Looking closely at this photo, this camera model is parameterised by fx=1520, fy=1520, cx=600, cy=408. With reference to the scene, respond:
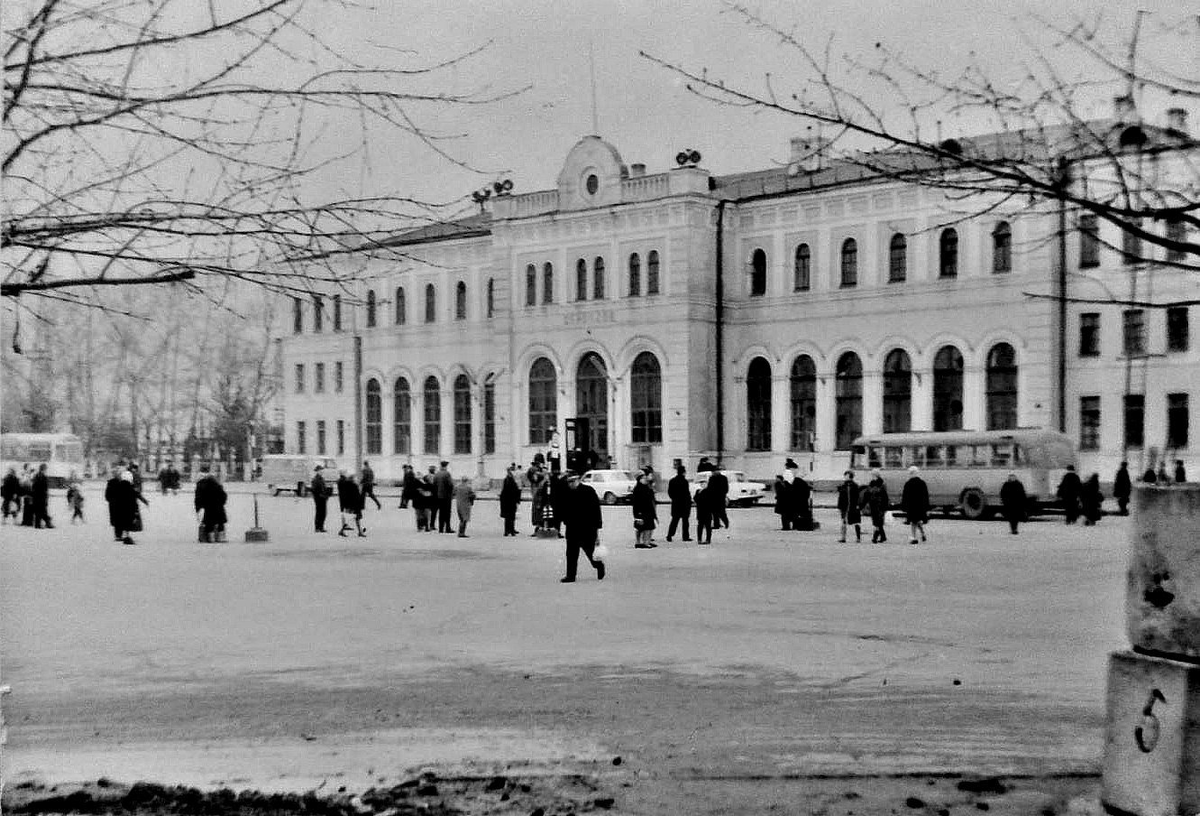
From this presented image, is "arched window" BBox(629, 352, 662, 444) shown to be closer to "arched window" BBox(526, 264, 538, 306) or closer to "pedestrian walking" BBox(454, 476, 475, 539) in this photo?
"arched window" BBox(526, 264, 538, 306)

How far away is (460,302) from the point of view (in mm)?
58875

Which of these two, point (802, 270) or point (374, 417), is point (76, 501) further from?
point (374, 417)

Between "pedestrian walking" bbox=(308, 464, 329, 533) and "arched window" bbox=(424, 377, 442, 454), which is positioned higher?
"arched window" bbox=(424, 377, 442, 454)

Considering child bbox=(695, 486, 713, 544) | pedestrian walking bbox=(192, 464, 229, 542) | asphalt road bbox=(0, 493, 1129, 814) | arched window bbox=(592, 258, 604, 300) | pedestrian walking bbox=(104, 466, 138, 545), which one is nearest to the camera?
asphalt road bbox=(0, 493, 1129, 814)

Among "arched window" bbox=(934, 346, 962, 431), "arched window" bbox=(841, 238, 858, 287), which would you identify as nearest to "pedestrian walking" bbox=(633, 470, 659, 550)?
"arched window" bbox=(934, 346, 962, 431)

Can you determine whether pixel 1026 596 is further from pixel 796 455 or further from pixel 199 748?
pixel 796 455

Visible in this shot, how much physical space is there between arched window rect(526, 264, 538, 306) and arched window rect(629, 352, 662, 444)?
5110 mm

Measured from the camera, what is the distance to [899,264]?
4784cm

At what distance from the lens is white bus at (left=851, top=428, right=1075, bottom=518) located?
37062 mm

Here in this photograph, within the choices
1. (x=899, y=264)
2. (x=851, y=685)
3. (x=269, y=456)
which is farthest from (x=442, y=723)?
(x=269, y=456)

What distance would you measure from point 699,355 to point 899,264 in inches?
316

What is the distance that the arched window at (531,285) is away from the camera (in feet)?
184

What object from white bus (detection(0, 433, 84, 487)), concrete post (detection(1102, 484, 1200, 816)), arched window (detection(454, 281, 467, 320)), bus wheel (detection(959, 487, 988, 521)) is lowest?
bus wheel (detection(959, 487, 988, 521))

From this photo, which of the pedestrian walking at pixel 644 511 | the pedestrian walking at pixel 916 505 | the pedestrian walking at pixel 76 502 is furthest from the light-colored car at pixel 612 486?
the pedestrian walking at pixel 644 511
